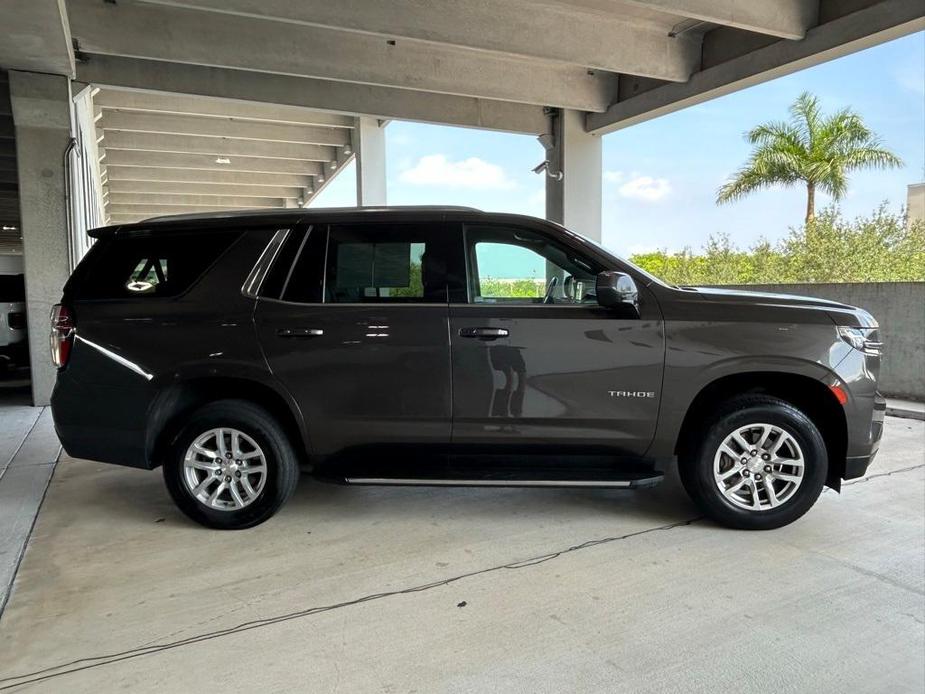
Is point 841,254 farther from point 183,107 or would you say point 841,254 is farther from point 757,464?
point 183,107

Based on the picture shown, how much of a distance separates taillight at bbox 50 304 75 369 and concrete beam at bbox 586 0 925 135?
28.6 feet

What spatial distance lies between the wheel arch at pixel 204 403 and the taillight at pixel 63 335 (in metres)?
0.63

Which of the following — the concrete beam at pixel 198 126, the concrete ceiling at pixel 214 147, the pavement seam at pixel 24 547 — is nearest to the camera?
the pavement seam at pixel 24 547

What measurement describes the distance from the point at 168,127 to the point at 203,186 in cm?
858

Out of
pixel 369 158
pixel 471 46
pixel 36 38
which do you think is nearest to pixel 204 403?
pixel 36 38

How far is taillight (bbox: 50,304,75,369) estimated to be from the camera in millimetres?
3693

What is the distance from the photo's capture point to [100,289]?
374 cm

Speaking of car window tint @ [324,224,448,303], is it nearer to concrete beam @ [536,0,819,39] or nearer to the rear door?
the rear door

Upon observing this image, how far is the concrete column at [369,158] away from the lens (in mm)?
14492

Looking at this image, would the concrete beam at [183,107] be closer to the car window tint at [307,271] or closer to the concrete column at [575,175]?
the concrete column at [575,175]

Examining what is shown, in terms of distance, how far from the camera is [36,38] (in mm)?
6234

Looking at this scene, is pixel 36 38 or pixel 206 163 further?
pixel 206 163

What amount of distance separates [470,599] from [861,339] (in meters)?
2.70

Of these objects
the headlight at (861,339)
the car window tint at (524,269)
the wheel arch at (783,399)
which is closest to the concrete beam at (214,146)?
the car window tint at (524,269)
